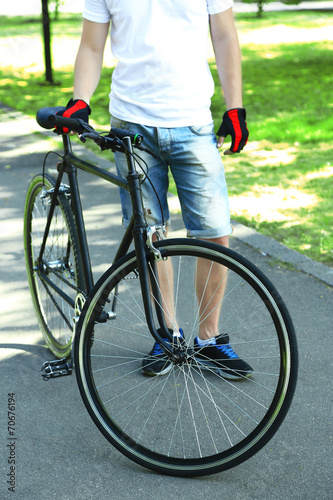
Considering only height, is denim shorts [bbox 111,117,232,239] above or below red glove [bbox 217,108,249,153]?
below

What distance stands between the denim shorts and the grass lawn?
5.97ft

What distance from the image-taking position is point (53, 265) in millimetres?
3201

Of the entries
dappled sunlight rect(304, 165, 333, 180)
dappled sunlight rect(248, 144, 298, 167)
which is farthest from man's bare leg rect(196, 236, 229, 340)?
dappled sunlight rect(248, 144, 298, 167)

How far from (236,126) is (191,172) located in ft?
0.92

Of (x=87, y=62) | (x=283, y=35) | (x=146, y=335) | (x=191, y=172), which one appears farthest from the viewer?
(x=283, y=35)

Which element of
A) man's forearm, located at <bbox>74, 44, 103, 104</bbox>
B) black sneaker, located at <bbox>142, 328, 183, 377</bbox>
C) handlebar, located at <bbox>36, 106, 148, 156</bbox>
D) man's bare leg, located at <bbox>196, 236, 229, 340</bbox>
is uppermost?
man's forearm, located at <bbox>74, 44, 103, 104</bbox>

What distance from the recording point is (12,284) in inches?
166

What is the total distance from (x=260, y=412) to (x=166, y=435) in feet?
1.52

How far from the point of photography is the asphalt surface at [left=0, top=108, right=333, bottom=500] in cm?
240

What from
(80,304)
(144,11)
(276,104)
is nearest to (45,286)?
(80,304)

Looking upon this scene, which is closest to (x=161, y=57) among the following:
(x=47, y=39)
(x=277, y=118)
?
(x=277, y=118)

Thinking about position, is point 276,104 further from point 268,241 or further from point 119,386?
point 119,386

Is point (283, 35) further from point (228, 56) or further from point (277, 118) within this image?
point (228, 56)

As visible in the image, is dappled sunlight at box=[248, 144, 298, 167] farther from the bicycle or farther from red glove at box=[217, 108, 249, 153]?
red glove at box=[217, 108, 249, 153]
